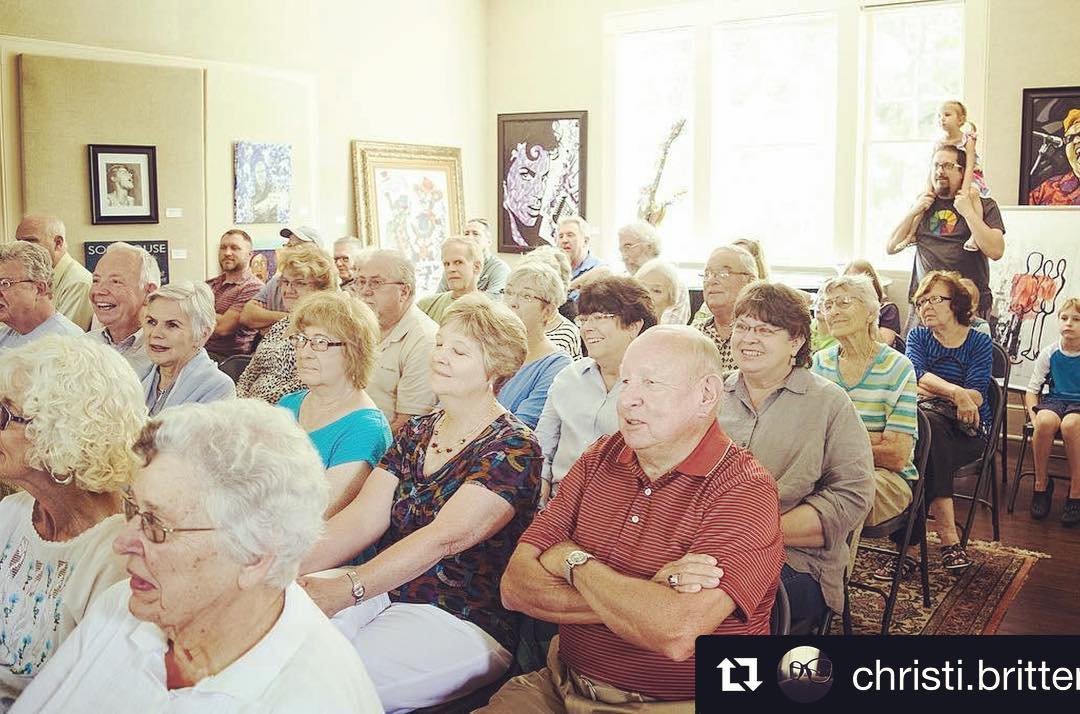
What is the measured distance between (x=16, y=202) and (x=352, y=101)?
2782 millimetres

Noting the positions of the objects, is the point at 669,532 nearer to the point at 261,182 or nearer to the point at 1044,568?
the point at 1044,568

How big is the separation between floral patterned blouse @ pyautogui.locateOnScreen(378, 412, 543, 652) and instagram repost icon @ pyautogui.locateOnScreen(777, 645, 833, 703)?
2.33 ft

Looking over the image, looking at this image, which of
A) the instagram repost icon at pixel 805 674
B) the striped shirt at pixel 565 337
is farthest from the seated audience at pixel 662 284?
the instagram repost icon at pixel 805 674

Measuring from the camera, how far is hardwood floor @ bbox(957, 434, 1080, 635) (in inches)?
149

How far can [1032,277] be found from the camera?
20.5 ft

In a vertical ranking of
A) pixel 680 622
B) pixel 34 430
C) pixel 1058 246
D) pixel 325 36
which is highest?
pixel 325 36

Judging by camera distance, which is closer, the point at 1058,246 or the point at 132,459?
the point at 132,459

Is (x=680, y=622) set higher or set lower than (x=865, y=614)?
higher

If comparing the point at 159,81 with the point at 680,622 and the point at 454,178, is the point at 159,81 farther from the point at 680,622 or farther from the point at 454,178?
the point at 680,622

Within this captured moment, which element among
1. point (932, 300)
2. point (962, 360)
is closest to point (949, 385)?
point (962, 360)

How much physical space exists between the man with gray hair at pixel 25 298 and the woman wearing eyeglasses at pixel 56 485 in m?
2.06

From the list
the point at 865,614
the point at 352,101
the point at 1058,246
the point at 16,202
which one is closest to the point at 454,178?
the point at 352,101

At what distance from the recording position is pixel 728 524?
198 centimetres

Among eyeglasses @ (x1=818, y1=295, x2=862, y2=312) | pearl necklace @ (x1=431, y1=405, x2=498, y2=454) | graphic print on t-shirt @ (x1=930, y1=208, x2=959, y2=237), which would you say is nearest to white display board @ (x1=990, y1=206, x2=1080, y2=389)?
graphic print on t-shirt @ (x1=930, y1=208, x2=959, y2=237)
